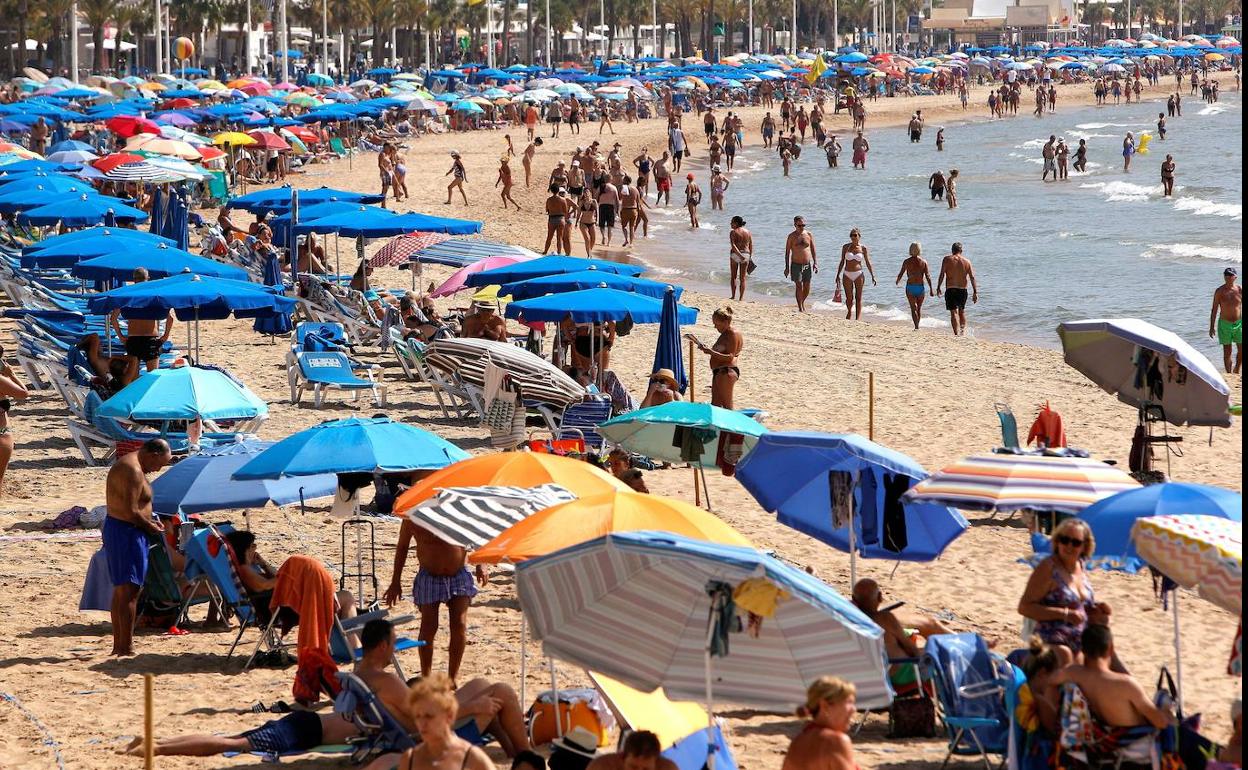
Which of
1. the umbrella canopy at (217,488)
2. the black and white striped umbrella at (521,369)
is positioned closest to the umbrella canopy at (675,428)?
the black and white striped umbrella at (521,369)

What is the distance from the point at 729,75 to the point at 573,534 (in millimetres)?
62201

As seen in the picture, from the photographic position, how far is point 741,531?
10398 millimetres

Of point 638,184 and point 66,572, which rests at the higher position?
point 638,184

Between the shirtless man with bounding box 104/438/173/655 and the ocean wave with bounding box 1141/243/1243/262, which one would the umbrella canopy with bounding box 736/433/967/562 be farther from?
the ocean wave with bounding box 1141/243/1243/262

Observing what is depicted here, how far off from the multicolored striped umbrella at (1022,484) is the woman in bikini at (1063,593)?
1.66 ft

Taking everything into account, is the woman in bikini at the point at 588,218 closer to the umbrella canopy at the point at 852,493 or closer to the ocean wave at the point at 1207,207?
the umbrella canopy at the point at 852,493

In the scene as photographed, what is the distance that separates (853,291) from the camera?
21969mm

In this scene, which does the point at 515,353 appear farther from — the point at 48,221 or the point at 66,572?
the point at 48,221

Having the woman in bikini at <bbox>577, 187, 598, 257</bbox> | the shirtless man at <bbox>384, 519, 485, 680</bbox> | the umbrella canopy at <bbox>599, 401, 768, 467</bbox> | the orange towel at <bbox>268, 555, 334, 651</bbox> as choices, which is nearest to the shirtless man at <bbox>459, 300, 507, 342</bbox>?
the umbrella canopy at <bbox>599, 401, 768, 467</bbox>

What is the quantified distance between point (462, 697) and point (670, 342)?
673 centimetres

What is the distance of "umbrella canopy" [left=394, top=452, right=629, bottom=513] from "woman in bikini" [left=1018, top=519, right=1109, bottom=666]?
1.79 metres

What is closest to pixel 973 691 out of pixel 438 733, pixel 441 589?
pixel 441 589

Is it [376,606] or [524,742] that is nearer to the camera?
[524,742]

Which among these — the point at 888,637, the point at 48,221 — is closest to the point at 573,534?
the point at 888,637
